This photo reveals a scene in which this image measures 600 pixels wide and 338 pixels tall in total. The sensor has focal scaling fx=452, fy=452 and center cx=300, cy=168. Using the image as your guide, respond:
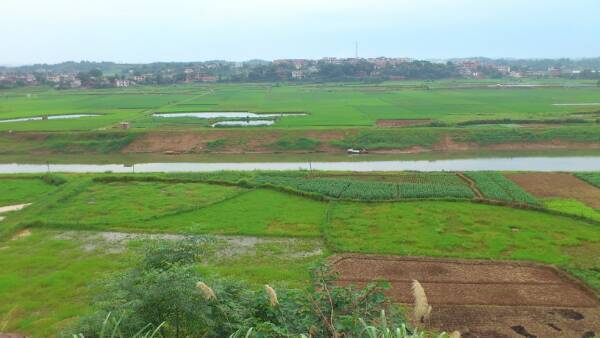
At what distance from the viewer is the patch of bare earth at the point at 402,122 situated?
134 feet

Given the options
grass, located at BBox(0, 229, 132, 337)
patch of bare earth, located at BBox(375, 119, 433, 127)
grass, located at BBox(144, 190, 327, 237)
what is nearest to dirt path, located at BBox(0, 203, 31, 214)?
grass, located at BBox(0, 229, 132, 337)

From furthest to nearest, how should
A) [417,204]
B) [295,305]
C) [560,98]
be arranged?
1. [560,98]
2. [417,204]
3. [295,305]

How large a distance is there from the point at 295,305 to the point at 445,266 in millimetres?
8760

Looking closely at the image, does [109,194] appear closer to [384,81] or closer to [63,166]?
[63,166]

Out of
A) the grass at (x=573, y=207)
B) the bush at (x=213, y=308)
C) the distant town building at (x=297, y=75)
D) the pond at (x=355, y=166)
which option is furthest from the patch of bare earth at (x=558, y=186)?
the distant town building at (x=297, y=75)

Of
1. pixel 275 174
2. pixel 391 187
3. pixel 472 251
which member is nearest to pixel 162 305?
pixel 472 251

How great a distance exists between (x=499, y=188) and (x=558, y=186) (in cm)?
352

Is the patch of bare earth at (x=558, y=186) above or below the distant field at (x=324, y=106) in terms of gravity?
below

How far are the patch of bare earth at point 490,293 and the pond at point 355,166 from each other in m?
15.3

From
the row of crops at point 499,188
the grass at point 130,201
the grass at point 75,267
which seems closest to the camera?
the grass at point 75,267

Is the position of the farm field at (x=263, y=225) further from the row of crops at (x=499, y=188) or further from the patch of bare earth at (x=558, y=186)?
the patch of bare earth at (x=558, y=186)

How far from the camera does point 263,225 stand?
1823 centimetres

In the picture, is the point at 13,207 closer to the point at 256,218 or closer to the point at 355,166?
the point at 256,218

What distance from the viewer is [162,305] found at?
720 cm
